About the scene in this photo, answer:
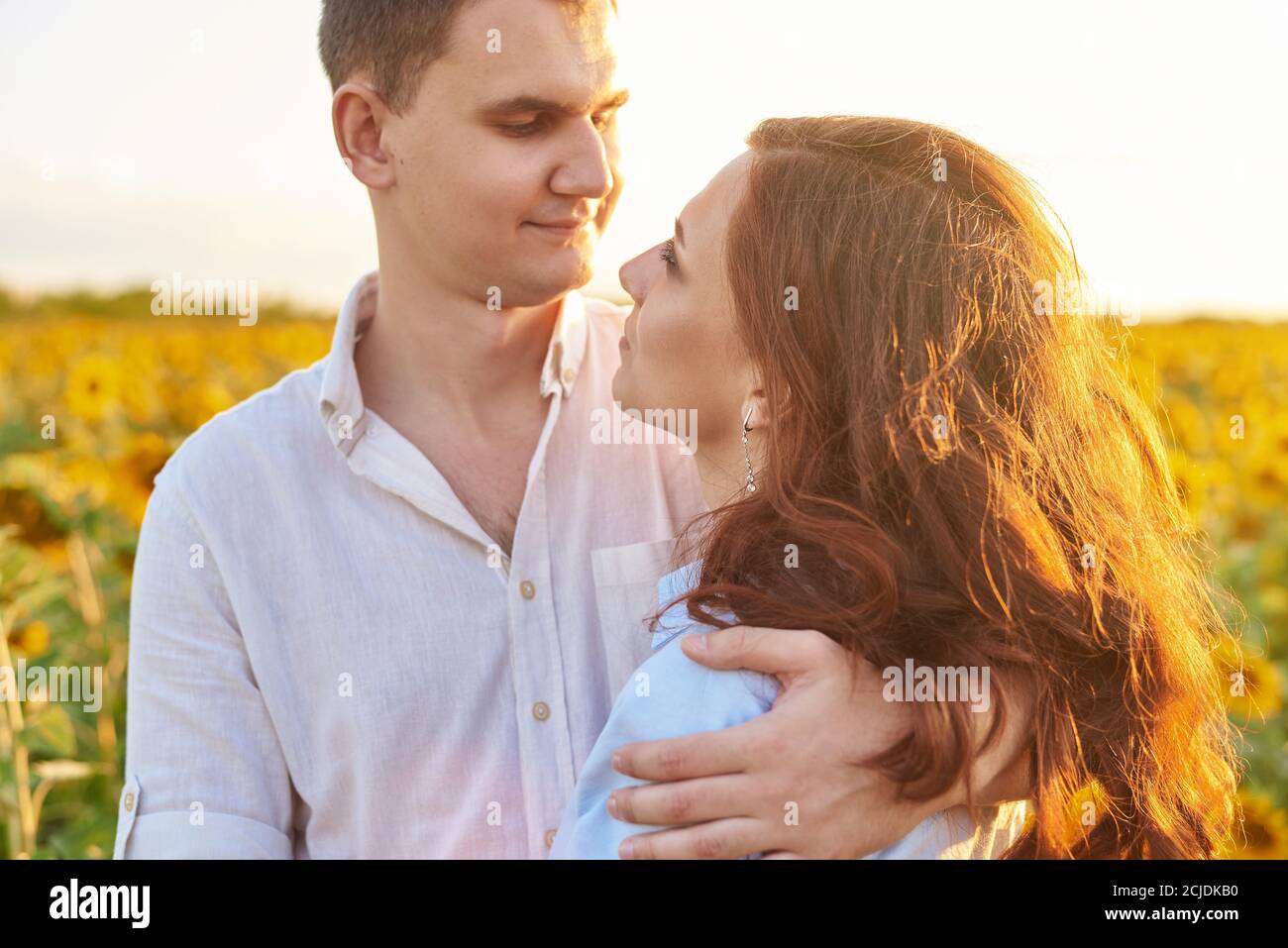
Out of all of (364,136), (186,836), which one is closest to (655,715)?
(186,836)

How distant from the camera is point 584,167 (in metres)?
2.56

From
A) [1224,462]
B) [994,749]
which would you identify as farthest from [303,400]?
[1224,462]

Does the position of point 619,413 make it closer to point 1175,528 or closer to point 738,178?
point 738,178

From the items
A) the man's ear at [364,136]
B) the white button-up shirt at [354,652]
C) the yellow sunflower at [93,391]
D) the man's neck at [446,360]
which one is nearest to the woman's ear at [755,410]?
the white button-up shirt at [354,652]

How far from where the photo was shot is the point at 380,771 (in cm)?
231

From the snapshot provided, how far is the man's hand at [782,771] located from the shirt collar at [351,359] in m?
1.01

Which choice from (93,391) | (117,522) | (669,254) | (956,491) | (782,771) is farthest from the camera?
(93,391)

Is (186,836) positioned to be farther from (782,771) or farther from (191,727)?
(782,771)

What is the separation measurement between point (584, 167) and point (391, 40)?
523 millimetres

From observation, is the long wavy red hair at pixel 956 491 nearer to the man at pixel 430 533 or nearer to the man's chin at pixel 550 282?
the man at pixel 430 533

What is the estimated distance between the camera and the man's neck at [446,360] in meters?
2.68

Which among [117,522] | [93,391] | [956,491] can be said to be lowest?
[956,491]

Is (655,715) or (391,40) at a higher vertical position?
(391,40)
